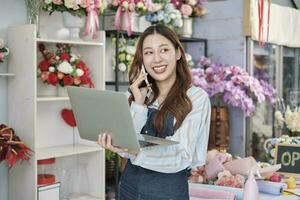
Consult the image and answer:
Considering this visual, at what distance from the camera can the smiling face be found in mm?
1765

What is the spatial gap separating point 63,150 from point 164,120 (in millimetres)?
1720

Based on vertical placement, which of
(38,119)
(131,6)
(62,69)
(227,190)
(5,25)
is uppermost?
(131,6)

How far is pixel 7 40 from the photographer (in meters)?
3.14

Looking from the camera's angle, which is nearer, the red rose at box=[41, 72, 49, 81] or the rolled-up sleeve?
the rolled-up sleeve

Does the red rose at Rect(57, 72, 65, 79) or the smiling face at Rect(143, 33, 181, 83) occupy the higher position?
the smiling face at Rect(143, 33, 181, 83)

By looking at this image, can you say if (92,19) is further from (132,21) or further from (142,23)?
(142,23)

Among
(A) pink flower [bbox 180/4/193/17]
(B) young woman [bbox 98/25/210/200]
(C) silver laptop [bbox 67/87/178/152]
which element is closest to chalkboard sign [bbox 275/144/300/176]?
(B) young woman [bbox 98/25/210/200]

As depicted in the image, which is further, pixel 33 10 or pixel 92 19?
pixel 92 19

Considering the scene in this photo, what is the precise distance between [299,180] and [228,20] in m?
2.29

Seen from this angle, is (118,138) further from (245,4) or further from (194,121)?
(245,4)

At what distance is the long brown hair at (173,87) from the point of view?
5.64 feet

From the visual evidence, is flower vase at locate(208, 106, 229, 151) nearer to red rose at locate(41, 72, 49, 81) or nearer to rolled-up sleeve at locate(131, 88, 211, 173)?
red rose at locate(41, 72, 49, 81)

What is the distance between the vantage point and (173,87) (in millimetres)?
1804

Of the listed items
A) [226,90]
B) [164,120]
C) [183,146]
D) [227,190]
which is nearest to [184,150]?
[183,146]
